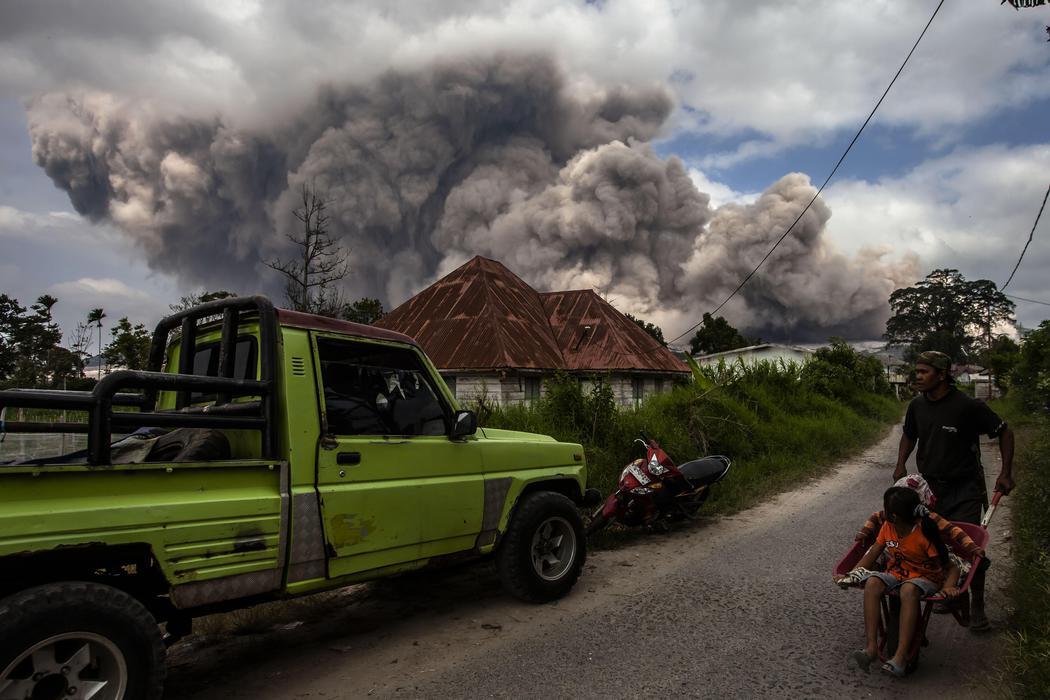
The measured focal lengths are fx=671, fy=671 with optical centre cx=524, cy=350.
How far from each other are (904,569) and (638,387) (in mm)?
20143

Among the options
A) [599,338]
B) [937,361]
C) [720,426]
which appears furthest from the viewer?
[599,338]

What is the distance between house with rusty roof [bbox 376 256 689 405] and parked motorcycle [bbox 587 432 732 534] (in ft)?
39.6

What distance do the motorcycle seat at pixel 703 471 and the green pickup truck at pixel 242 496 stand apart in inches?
105

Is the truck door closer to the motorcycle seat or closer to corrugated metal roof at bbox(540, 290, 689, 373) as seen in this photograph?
the motorcycle seat

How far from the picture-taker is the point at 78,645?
2693 mm

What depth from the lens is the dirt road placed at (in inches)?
139

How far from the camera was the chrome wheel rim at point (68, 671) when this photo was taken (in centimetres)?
254

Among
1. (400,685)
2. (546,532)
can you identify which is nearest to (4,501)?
(400,685)

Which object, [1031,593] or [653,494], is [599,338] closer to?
[653,494]

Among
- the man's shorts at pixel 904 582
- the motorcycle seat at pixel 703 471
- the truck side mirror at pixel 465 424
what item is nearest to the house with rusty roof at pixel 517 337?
the motorcycle seat at pixel 703 471

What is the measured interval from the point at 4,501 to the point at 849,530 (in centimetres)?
733

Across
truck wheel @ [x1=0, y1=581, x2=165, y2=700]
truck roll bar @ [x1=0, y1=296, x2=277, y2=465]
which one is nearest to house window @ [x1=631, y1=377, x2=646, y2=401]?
truck roll bar @ [x1=0, y1=296, x2=277, y2=465]

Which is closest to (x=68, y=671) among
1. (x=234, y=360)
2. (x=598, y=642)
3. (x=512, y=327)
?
(x=234, y=360)

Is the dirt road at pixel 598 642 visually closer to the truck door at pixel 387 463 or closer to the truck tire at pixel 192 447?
the truck door at pixel 387 463
